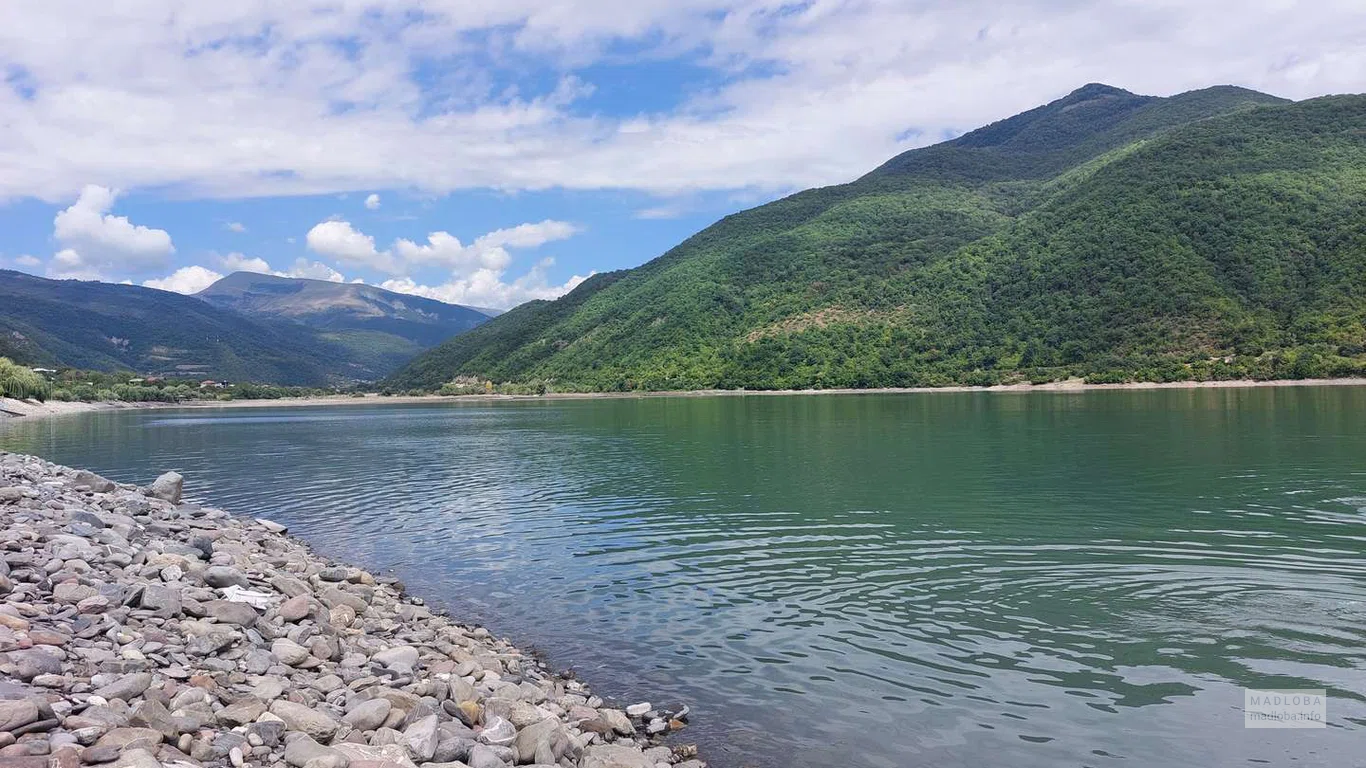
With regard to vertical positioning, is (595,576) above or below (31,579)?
below

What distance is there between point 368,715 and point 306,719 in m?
0.75

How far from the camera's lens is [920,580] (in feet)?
64.5

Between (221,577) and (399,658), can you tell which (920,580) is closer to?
(399,658)

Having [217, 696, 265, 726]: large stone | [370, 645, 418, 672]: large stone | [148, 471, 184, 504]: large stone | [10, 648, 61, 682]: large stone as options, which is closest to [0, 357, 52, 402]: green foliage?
[148, 471, 184, 504]: large stone

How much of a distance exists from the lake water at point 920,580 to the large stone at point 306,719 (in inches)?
192

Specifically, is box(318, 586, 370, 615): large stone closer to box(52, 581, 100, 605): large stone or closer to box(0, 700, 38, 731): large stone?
box(52, 581, 100, 605): large stone

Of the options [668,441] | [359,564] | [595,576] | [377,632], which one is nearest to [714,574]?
[595,576]

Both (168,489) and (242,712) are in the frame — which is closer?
(242,712)

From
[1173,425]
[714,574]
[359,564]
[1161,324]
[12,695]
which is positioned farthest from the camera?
[1161,324]

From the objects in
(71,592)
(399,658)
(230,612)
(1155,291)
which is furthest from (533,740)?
(1155,291)

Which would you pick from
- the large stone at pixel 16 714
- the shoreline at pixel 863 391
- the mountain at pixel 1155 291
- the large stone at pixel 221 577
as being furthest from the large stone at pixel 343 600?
the mountain at pixel 1155 291

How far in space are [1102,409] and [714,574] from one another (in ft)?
230

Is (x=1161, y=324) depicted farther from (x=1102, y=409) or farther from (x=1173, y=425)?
(x=1173, y=425)

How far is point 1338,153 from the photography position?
168 meters
